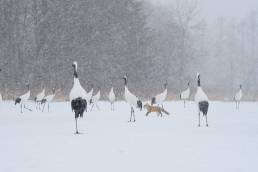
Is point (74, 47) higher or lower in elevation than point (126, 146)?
higher

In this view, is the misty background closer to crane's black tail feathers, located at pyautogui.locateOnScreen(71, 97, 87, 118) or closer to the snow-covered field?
the snow-covered field

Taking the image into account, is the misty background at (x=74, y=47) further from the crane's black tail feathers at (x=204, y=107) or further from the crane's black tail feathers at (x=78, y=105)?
the crane's black tail feathers at (x=78, y=105)

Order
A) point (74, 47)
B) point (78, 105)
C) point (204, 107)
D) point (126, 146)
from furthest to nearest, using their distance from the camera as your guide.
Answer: point (74, 47), point (204, 107), point (78, 105), point (126, 146)

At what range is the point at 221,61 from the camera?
334 feet

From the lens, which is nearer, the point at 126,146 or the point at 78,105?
the point at 126,146

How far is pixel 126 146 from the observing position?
14016 mm

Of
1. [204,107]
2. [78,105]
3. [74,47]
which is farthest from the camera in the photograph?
[74,47]

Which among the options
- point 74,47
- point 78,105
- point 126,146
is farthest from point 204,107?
point 74,47

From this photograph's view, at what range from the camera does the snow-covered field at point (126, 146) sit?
36.6 feet

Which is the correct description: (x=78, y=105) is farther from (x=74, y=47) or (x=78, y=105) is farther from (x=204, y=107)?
(x=74, y=47)

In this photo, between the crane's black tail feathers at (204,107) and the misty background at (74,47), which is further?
the misty background at (74,47)

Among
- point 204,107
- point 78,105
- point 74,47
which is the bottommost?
point 204,107

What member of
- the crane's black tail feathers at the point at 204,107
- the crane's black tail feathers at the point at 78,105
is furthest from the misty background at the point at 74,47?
the crane's black tail feathers at the point at 78,105

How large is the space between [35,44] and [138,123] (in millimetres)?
24768
